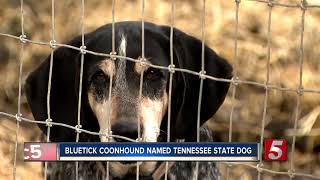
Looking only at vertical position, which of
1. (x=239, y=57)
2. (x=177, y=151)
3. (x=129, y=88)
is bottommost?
(x=177, y=151)

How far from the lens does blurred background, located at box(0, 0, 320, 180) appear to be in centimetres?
555

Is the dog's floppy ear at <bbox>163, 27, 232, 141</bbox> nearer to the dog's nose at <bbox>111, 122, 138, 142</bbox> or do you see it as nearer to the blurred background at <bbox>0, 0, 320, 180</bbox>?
the dog's nose at <bbox>111, 122, 138, 142</bbox>

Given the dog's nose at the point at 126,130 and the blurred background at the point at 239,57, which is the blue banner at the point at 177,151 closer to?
the dog's nose at the point at 126,130

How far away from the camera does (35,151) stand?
3.44 m

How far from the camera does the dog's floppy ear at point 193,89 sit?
143 inches

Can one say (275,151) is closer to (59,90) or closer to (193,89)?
(193,89)

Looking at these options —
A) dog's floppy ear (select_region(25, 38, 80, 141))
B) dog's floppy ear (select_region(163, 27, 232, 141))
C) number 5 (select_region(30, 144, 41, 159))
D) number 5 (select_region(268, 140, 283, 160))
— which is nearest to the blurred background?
dog's floppy ear (select_region(25, 38, 80, 141))

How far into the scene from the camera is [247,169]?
527 centimetres

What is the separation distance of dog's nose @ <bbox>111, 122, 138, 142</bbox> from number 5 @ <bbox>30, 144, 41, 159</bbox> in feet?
1.19

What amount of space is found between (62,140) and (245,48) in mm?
2669

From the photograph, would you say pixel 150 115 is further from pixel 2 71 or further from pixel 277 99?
pixel 2 71

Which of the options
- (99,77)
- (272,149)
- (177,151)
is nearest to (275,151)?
(272,149)

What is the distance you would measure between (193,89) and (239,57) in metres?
2.49

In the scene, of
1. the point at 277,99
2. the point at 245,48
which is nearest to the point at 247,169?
the point at 277,99
